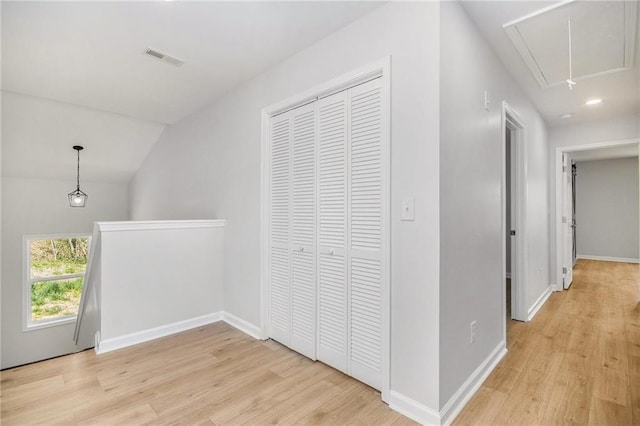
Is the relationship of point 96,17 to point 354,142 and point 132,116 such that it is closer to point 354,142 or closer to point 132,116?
point 354,142

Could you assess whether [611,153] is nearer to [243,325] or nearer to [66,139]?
[243,325]

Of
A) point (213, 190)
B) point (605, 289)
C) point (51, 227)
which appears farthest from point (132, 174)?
point (605, 289)

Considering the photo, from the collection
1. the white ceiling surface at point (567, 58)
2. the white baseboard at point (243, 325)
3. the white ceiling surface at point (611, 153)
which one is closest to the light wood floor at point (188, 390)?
the white baseboard at point (243, 325)

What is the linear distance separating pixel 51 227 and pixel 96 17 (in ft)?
14.6

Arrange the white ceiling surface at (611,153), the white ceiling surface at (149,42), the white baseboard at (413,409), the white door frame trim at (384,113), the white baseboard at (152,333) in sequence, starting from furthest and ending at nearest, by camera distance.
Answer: the white ceiling surface at (611,153)
the white baseboard at (152,333)
the white ceiling surface at (149,42)
the white door frame trim at (384,113)
the white baseboard at (413,409)

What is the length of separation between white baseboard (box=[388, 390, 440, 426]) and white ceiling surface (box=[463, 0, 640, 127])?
236 centimetres

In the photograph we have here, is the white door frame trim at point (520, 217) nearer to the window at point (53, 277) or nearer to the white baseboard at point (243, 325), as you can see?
the white baseboard at point (243, 325)

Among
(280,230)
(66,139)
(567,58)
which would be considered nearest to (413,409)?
(280,230)

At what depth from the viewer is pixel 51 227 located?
4.95 m

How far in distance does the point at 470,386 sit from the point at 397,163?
4.81 ft

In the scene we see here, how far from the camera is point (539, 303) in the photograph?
365cm

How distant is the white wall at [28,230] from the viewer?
4520 millimetres

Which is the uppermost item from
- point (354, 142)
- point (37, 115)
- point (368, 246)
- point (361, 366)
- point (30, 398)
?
point (37, 115)

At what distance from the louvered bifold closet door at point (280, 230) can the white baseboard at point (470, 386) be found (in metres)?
1.31
